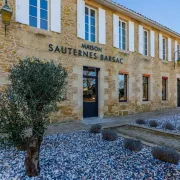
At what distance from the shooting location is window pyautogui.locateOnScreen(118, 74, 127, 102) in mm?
9195

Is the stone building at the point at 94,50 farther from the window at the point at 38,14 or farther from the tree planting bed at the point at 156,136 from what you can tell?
the tree planting bed at the point at 156,136

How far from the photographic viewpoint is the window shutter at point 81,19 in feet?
24.0

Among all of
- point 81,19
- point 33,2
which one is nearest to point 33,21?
point 33,2

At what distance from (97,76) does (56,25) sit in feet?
9.40

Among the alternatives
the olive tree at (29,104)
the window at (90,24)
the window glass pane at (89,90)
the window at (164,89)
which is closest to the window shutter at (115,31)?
the window at (90,24)

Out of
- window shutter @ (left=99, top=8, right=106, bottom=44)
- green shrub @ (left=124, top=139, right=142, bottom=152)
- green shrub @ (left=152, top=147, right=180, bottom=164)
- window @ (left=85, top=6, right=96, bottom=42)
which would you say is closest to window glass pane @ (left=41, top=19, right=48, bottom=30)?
window @ (left=85, top=6, right=96, bottom=42)

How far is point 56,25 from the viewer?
22.0 feet

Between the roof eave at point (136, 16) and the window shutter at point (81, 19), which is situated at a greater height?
the roof eave at point (136, 16)

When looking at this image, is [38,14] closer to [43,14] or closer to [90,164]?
[43,14]

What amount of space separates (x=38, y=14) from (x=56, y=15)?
2.17 ft

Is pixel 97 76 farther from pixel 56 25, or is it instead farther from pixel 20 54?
pixel 20 54

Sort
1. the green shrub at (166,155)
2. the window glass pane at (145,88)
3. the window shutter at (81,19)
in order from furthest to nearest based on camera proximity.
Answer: the window glass pane at (145,88), the window shutter at (81,19), the green shrub at (166,155)

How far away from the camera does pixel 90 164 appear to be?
3.08 m

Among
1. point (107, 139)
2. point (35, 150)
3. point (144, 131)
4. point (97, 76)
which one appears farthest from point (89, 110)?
point (35, 150)
